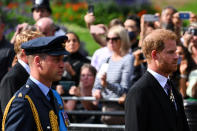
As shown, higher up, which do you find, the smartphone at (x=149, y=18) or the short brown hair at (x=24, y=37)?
the short brown hair at (x=24, y=37)

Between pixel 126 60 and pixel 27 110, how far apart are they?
13.1ft

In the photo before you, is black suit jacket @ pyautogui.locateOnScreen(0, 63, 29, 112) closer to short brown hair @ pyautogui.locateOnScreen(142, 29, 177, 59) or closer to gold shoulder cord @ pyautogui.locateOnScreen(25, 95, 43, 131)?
gold shoulder cord @ pyautogui.locateOnScreen(25, 95, 43, 131)

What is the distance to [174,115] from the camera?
520 centimetres

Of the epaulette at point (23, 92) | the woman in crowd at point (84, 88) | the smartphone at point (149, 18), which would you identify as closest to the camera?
the epaulette at point (23, 92)

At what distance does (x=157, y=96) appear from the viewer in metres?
5.18

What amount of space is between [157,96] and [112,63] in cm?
318

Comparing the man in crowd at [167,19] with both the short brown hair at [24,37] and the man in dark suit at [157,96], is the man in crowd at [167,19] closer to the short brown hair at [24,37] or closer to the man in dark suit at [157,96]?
the short brown hair at [24,37]

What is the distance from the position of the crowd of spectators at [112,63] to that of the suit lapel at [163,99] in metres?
2.58

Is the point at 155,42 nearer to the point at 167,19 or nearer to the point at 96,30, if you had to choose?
the point at 96,30

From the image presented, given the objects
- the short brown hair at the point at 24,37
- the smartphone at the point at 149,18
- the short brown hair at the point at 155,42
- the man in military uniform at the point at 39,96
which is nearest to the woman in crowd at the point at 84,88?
the smartphone at the point at 149,18

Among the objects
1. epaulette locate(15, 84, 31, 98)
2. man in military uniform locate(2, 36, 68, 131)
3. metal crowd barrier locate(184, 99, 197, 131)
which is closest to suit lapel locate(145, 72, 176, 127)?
man in military uniform locate(2, 36, 68, 131)

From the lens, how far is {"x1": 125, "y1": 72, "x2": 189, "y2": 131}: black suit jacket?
504cm

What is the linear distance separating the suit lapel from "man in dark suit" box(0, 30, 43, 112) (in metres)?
1.52

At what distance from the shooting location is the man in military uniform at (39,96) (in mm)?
4395
